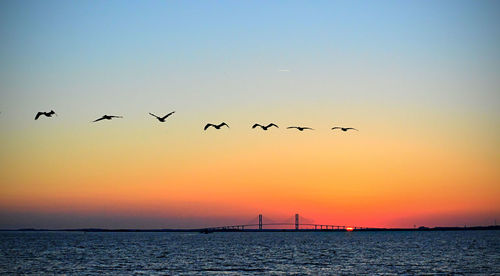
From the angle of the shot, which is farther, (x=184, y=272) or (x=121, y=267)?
(x=121, y=267)

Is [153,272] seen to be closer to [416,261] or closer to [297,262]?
[297,262]

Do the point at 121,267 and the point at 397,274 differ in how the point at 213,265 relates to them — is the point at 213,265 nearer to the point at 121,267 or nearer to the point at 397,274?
the point at 121,267

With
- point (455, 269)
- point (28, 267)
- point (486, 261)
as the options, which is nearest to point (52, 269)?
point (28, 267)

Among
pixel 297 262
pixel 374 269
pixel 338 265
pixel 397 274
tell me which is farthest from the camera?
pixel 297 262

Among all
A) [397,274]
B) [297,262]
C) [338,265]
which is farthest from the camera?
[297,262]

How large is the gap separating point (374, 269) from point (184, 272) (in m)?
24.0

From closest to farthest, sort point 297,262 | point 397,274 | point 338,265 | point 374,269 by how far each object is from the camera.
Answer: point 397,274 < point 374,269 < point 338,265 < point 297,262

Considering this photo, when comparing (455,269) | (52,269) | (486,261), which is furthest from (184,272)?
(486,261)

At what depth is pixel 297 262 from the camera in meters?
88.9

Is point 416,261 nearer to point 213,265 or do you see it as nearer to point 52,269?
point 213,265

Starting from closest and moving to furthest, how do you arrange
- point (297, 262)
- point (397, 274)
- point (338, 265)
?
point (397, 274) → point (338, 265) → point (297, 262)

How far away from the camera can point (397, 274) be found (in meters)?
71.4

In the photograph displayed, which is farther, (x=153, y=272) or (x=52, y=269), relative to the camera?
(x=52, y=269)

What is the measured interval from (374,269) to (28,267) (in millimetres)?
45719
